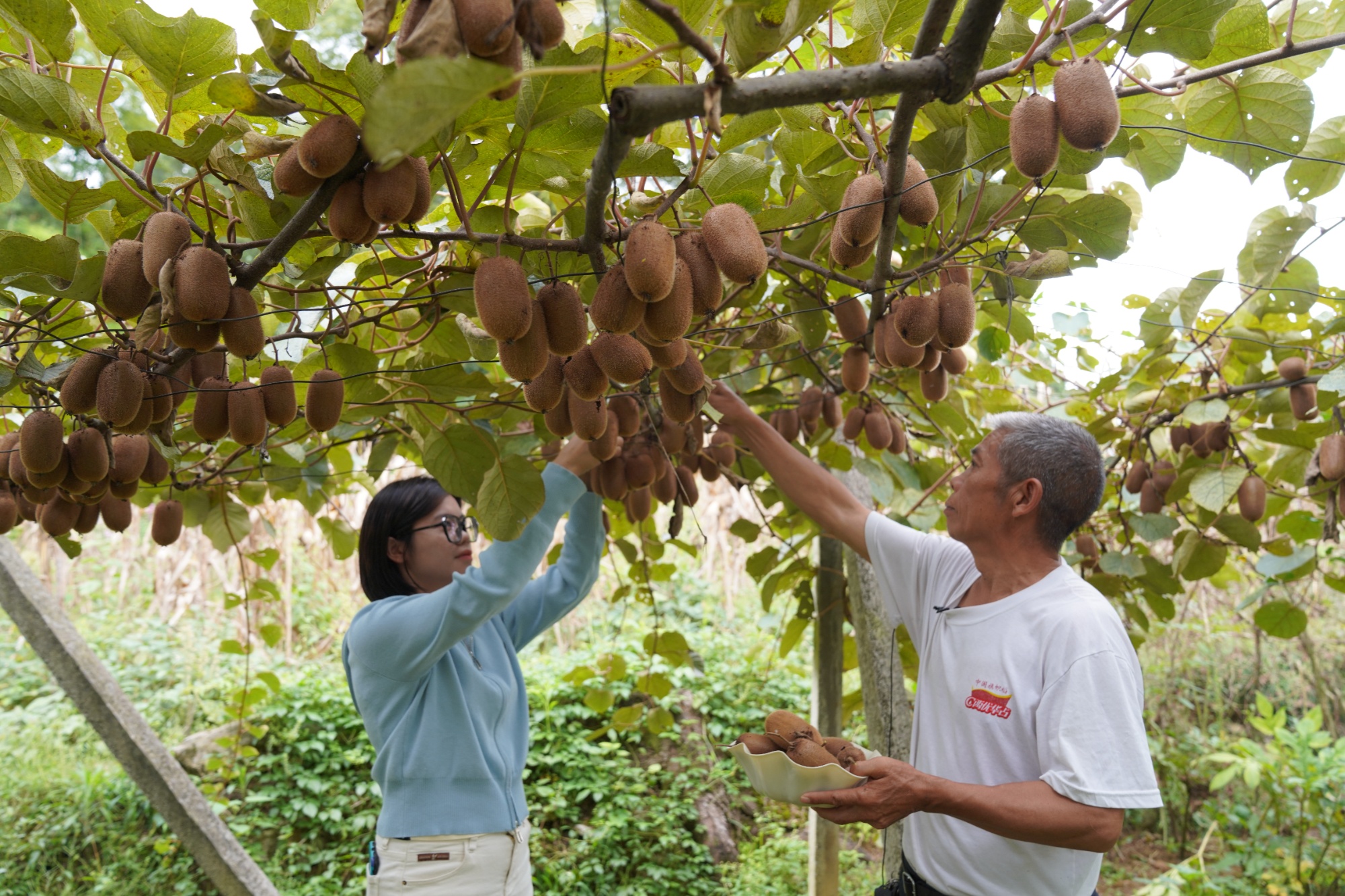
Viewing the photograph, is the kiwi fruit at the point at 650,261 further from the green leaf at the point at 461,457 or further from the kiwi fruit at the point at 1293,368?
the kiwi fruit at the point at 1293,368

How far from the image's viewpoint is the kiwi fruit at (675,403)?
1.22m

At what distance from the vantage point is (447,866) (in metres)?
1.79

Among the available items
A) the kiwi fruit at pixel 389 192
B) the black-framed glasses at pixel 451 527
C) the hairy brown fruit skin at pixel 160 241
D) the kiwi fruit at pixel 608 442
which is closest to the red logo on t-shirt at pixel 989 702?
the kiwi fruit at pixel 608 442

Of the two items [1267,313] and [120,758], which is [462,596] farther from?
[120,758]

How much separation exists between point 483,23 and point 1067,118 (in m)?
0.56

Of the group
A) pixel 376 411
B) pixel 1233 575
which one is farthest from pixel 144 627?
pixel 1233 575

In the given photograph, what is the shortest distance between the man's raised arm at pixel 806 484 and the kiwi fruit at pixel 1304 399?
2.89ft

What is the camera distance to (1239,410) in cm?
218

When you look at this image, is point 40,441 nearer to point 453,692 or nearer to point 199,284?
point 199,284

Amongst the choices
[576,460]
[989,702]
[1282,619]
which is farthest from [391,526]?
[1282,619]

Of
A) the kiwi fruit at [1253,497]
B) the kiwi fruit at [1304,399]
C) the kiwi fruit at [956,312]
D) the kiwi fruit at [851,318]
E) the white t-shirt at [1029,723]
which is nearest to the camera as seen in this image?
the kiwi fruit at [956,312]

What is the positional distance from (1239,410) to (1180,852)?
3.21m

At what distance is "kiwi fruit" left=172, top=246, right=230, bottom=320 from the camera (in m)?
0.85

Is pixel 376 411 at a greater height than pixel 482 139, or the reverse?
pixel 482 139
